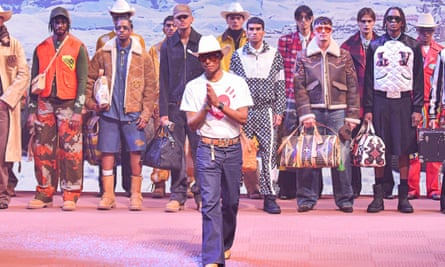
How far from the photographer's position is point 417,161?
955cm

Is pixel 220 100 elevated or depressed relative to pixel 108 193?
elevated

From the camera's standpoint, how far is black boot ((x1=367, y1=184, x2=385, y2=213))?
881cm

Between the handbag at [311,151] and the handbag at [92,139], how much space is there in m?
1.57

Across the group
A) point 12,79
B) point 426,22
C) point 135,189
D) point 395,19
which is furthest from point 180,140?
point 426,22

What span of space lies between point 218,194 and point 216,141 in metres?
0.33

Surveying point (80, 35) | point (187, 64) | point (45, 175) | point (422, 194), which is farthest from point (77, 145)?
point (422, 194)

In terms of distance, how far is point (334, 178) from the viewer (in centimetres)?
897

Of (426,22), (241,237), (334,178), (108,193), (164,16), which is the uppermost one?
(164,16)

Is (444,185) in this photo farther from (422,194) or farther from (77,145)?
(77,145)

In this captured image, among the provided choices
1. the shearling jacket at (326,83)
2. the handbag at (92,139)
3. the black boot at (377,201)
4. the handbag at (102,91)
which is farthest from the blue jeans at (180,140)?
the black boot at (377,201)

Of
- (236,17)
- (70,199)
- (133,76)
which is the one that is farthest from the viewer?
(236,17)

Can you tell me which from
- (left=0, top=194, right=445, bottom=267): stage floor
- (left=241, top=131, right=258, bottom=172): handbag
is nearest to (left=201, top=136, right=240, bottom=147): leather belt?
(left=0, top=194, right=445, bottom=267): stage floor

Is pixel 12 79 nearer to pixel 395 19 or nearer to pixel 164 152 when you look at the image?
pixel 164 152

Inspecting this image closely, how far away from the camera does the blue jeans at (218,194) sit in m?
6.61
